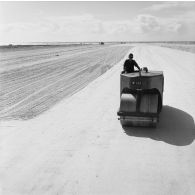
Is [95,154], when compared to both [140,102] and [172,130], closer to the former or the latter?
[140,102]

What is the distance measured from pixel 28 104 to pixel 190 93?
289 inches

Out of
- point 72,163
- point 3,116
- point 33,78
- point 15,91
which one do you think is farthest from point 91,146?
point 33,78

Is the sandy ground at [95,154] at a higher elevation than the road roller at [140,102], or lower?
lower

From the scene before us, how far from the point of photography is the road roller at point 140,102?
7.93 m

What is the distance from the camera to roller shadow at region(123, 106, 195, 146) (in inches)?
292

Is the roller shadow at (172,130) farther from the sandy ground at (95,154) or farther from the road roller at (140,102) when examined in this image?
the road roller at (140,102)

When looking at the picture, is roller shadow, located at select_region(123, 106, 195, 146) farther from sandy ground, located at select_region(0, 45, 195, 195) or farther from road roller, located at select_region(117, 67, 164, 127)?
road roller, located at select_region(117, 67, 164, 127)

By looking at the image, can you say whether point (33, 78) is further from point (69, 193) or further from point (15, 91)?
point (69, 193)

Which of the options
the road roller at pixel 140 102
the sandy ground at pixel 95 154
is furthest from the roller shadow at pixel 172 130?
the road roller at pixel 140 102

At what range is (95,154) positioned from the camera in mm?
6504

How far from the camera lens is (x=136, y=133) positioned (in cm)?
788

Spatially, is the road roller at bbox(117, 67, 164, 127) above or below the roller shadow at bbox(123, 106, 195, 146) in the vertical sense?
above

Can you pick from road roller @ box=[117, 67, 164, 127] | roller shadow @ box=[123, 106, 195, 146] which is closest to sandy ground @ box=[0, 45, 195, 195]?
roller shadow @ box=[123, 106, 195, 146]

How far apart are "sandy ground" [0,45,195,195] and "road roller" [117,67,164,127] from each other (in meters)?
0.32
